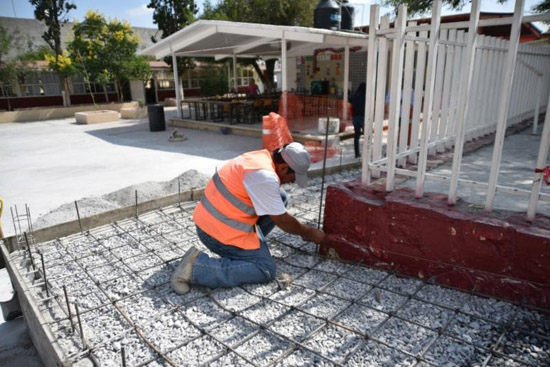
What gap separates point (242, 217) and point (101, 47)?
20133 mm

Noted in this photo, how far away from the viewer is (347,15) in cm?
1412

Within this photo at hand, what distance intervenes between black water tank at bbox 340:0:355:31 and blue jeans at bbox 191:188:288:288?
42.2ft

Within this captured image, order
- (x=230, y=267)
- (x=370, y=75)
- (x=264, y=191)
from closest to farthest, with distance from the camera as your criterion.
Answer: (x=264, y=191) → (x=230, y=267) → (x=370, y=75)

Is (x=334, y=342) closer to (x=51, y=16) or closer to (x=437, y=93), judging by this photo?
(x=437, y=93)

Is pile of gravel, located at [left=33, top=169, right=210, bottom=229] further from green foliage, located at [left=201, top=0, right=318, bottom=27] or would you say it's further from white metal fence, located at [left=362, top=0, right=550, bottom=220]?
green foliage, located at [left=201, top=0, right=318, bottom=27]

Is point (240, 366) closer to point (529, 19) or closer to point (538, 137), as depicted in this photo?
point (529, 19)

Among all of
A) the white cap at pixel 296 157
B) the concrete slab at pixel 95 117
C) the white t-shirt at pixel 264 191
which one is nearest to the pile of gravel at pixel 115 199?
the white t-shirt at pixel 264 191

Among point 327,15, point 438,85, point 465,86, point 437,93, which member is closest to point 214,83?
point 327,15

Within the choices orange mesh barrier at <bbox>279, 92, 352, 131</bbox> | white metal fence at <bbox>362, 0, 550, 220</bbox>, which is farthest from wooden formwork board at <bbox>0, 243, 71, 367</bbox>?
orange mesh barrier at <bbox>279, 92, 352, 131</bbox>

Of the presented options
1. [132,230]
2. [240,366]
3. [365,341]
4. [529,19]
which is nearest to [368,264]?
[365,341]

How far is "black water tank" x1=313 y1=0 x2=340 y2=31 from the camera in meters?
12.0

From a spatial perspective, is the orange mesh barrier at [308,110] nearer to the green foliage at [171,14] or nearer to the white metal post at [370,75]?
the white metal post at [370,75]

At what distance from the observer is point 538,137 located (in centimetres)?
662

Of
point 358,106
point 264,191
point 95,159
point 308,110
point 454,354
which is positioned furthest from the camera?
point 308,110
